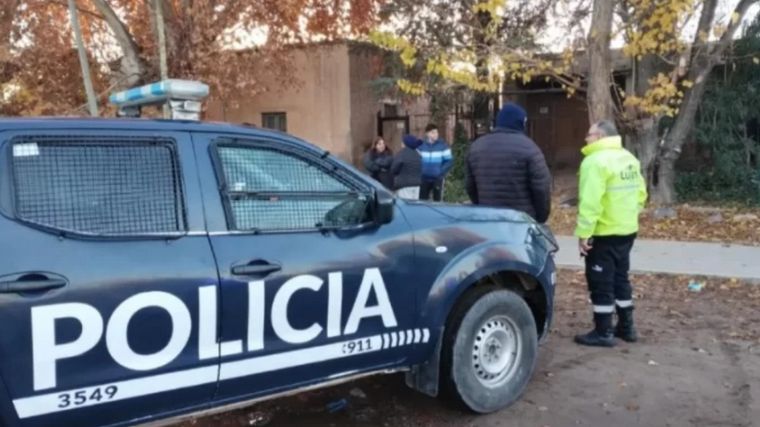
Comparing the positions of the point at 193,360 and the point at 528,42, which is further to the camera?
the point at 528,42

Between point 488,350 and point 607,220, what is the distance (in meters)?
1.64

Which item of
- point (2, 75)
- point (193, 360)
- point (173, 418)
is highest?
point (2, 75)

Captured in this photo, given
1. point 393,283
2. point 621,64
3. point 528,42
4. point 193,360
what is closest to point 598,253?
point 393,283

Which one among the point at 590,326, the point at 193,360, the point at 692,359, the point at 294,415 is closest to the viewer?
the point at 193,360

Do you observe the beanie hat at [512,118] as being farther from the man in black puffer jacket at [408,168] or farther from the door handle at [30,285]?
the man in black puffer jacket at [408,168]

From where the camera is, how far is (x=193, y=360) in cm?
306

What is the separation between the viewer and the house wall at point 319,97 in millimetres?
17250

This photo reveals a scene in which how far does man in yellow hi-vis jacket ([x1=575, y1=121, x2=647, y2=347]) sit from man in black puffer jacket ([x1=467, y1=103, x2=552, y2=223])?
32cm

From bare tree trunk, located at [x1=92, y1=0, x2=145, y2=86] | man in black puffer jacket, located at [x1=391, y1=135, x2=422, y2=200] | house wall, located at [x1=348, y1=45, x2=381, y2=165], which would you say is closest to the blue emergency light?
man in black puffer jacket, located at [x1=391, y1=135, x2=422, y2=200]

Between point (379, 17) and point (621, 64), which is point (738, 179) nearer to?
point (621, 64)

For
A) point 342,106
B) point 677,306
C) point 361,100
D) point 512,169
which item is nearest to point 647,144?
point 677,306

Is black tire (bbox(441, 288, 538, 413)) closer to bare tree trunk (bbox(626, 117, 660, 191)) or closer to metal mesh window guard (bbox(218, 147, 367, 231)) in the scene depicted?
metal mesh window guard (bbox(218, 147, 367, 231))

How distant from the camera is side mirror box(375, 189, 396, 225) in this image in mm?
3703

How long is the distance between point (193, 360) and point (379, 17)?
14.1 metres
